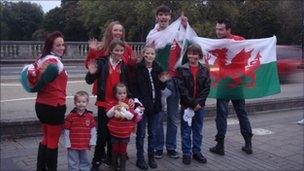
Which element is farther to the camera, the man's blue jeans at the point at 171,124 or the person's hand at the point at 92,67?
the man's blue jeans at the point at 171,124

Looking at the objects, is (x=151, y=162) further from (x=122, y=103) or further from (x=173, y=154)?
(x=122, y=103)

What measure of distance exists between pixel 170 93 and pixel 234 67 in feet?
4.49

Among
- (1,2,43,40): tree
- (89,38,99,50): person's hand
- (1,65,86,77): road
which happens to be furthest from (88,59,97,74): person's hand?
(1,2,43,40): tree

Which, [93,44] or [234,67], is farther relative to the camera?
[234,67]

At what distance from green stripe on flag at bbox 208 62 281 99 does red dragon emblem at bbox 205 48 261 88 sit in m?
0.06

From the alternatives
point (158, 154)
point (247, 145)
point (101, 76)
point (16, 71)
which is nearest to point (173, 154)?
point (158, 154)

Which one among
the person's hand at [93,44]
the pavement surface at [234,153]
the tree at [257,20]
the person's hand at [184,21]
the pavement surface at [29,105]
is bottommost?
the pavement surface at [234,153]

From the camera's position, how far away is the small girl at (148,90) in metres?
5.96

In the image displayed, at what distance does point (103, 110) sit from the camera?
5.73m

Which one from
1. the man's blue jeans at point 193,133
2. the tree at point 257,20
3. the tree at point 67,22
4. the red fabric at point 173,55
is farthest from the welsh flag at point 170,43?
the tree at point 67,22

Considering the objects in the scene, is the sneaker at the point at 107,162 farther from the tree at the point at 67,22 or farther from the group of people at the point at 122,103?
the tree at the point at 67,22

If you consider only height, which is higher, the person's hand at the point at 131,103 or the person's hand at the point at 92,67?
the person's hand at the point at 92,67

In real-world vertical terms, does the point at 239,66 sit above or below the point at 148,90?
above

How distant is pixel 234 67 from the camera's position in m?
7.23
